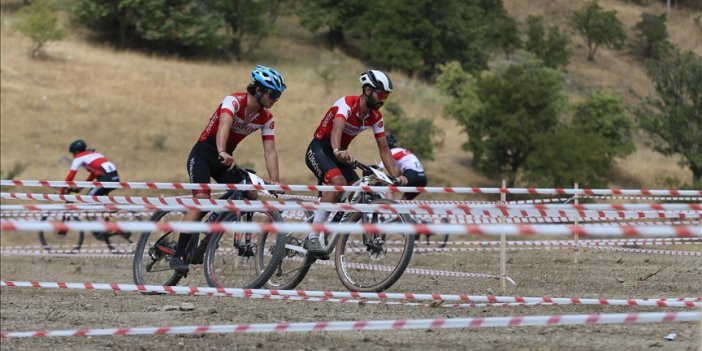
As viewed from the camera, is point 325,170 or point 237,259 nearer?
point 237,259

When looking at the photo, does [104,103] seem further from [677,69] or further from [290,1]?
[290,1]

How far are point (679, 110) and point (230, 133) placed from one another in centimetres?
3726

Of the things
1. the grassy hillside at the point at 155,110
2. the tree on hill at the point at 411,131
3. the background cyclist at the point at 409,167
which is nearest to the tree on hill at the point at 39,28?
the grassy hillside at the point at 155,110

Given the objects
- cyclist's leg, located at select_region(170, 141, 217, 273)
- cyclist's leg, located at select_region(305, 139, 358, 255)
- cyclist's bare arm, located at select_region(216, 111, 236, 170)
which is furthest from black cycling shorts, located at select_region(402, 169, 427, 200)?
cyclist's bare arm, located at select_region(216, 111, 236, 170)

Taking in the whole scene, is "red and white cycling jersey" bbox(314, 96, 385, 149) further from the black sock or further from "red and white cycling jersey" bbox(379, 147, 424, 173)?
"red and white cycling jersey" bbox(379, 147, 424, 173)

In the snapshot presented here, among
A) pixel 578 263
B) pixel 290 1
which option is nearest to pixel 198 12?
pixel 290 1

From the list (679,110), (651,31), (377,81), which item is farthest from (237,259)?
(651,31)

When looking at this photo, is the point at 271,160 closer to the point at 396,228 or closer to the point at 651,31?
the point at 396,228

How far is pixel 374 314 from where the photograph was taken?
26.6 feet

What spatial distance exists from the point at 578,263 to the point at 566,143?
2918 centimetres

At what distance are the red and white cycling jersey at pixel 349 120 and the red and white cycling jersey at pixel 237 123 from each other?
57cm

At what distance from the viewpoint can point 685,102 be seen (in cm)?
4438

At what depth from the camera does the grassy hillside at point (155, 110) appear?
40.6m

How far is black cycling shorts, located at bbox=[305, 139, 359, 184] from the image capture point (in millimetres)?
10250
